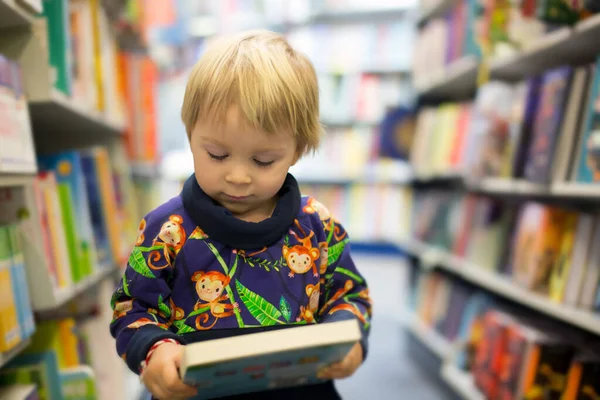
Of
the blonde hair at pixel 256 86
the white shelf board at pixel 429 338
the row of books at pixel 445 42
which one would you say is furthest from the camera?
the white shelf board at pixel 429 338

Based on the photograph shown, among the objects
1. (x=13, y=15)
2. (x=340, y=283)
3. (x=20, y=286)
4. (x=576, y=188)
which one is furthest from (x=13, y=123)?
(x=576, y=188)

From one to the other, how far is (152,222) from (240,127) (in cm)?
20

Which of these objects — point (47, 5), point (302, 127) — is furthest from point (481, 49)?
point (47, 5)

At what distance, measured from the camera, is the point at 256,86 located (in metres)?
0.64

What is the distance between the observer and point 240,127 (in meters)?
0.65

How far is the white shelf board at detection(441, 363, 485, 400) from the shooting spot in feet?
5.32

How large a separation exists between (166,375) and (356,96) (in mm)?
3949

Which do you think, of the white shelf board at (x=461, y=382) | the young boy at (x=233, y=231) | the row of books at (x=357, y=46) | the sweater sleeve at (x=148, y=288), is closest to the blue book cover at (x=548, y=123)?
the white shelf board at (x=461, y=382)

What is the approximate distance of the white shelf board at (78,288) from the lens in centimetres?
108

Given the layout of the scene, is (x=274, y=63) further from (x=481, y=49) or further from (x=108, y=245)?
(x=481, y=49)

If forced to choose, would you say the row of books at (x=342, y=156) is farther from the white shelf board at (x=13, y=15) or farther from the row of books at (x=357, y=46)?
the white shelf board at (x=13, y=15)

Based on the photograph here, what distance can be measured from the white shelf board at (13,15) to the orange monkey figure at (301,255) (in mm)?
730

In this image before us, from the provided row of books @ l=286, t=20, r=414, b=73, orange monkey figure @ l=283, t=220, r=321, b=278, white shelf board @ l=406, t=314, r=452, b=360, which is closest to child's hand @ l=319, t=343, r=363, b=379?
orange monkey figure @ l=283, t=220, r=321, b=278

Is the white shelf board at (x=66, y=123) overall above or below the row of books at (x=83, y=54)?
below
